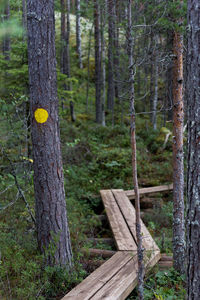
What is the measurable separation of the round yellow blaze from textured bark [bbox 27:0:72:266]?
34mm

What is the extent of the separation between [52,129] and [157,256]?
10.3ft

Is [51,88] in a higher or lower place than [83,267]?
higher

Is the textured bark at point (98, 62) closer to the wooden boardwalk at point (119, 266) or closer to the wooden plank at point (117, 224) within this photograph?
the wooden plank at point (117, 224)

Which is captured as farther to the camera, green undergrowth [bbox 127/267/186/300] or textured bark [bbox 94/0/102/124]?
textured bark [bbox 94/0/102/124]

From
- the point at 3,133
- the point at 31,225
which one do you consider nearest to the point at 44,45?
the point at 31,225

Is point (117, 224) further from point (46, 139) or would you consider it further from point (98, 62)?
point (98, 62)

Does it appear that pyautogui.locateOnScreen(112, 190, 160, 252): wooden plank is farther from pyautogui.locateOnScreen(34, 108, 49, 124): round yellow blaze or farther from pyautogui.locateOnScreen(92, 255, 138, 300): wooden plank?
pyautogui.locateOnScreen(34, 108, 49, 124): round yellow blaze

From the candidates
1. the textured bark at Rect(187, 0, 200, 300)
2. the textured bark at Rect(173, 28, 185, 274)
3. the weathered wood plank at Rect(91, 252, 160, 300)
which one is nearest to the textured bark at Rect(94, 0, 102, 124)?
the textured bark at Rect(173, 28, 185, 274)

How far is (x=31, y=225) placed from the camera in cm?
553

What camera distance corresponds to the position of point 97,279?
4.12 meters

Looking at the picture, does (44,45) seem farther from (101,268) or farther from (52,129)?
(101,268)

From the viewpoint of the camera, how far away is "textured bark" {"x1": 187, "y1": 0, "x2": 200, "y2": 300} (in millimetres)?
2078

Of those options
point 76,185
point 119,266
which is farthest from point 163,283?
point 76,185

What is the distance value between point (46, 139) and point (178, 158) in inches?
94.4
